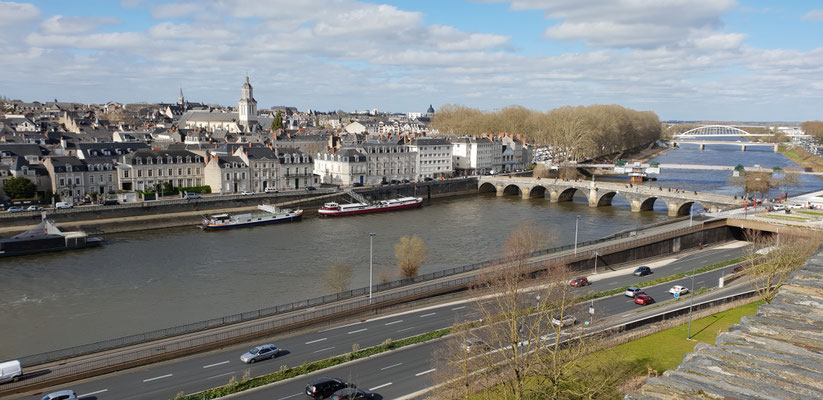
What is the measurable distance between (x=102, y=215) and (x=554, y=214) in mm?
41719

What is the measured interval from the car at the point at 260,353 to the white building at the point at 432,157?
57.6 metres

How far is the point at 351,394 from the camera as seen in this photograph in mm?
16250

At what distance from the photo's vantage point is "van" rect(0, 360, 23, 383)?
58.4 ft

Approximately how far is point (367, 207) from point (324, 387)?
4223 cm

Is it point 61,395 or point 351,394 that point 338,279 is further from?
point 61,395

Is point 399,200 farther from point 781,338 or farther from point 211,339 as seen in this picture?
point 781,338

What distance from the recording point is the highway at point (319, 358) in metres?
17.6

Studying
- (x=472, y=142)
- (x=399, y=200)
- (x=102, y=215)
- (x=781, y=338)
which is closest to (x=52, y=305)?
(x=102, y=215)

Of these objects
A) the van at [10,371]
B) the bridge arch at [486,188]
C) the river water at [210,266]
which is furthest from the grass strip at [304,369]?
the bridge arch at [486,188]

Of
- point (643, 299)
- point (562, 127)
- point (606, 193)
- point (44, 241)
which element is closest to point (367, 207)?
point (606, 193)

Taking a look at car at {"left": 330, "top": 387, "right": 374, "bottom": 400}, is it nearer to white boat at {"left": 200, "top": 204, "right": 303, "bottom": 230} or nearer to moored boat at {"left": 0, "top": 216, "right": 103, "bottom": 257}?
moored boat at {"left": 0, "top": 216, "right": 103, "bottom": 257}

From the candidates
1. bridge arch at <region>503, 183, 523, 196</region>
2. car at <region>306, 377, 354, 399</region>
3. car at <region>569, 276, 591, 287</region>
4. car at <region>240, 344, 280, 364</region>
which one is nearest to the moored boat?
car at <region>240, 344, 280, 364</region>

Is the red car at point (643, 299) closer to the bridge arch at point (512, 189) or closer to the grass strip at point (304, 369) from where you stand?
the grass strip at point (304, 369)

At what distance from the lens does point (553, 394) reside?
14336 millimetres
